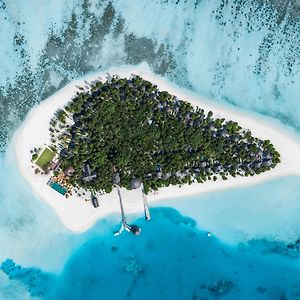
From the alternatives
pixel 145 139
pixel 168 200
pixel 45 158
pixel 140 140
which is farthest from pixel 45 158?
pixel 168 200

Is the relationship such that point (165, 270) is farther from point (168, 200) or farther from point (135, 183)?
point (135, 183)

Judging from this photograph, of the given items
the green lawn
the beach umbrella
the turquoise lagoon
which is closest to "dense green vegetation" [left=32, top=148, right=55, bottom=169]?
the green lawn

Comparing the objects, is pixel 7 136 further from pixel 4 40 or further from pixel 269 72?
pixel 269 72

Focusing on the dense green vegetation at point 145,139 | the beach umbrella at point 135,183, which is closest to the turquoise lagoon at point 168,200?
the dense green vegetation at point 145,139

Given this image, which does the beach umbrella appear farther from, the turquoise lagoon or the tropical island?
the turquoise lagoon

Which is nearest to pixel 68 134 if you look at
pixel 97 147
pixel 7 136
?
pixel 97 147

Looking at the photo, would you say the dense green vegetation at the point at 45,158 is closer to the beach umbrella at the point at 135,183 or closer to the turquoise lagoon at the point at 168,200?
the turquoise lagoon at the point at 168,200
